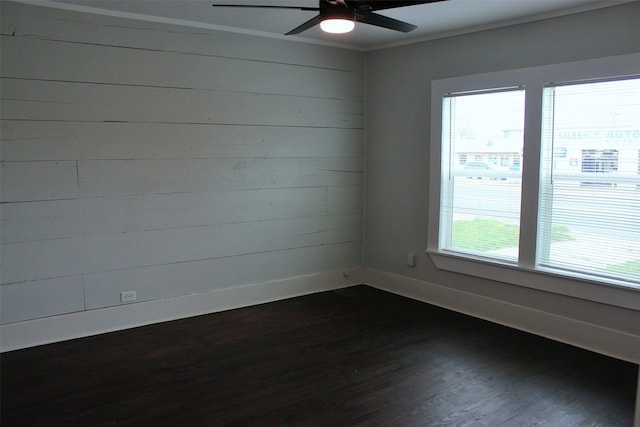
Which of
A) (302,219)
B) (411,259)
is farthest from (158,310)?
(411,259)

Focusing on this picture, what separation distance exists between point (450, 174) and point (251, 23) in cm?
221

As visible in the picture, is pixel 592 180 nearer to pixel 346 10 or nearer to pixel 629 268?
pixel 629 268

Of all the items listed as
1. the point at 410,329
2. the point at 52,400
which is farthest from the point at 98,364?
the point at 410,329

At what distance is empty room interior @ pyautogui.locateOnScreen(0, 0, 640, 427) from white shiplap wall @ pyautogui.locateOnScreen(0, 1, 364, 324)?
2 cm

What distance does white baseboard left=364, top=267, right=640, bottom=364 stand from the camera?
363 cm

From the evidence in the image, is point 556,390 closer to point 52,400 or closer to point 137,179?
point 52,400

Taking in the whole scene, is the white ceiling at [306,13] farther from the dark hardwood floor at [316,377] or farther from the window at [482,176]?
the dark hardwood floor at [316,377]

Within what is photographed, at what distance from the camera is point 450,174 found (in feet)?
15.4

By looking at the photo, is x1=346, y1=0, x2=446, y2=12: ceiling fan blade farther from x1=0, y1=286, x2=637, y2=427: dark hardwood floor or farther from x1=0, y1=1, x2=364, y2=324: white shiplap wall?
x1=0, y1=286, x2=637, y2=427: dark hardwood floor

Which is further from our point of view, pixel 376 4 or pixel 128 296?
pixel 128 296

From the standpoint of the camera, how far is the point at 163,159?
4266mm

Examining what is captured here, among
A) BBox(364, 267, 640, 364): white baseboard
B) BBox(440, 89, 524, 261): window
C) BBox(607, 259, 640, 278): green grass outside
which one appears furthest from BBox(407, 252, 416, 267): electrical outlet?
BBox(607, 259, 640, 278): green grass outside

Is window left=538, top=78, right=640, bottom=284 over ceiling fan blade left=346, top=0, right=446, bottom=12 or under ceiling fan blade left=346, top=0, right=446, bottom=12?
under

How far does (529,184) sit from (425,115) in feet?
4.11
